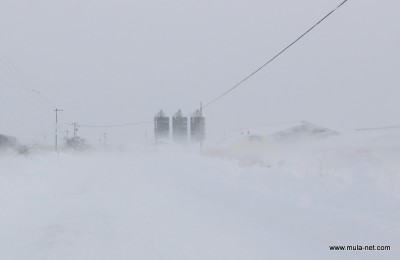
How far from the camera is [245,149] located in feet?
207

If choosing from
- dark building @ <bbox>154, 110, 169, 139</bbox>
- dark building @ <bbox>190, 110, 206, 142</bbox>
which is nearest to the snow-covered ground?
dark building @ <bbox>190, 110, 206, 142</bbox>

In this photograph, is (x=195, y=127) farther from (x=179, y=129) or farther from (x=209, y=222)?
(x=209, y=222)

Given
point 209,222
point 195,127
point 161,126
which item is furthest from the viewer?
point 161,126

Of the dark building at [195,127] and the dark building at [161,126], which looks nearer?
the dark building at [195,127]

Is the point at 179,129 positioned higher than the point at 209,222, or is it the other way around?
the point at 179,129

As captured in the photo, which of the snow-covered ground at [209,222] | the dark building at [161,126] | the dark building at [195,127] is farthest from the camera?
the dark building at [161,126]

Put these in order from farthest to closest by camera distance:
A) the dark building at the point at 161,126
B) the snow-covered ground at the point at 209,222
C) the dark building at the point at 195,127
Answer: the dark building at the point at 161,126 < the dark building at the point at 195,127 < the snow-covered ground at the point at 209,222

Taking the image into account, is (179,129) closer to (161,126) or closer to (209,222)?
(161,126)

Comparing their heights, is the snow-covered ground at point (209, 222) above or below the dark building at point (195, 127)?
below

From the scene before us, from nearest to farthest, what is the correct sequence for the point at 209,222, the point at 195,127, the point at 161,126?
1. the point at 209,222
2. the point at 195,127
3. the point at 161,126

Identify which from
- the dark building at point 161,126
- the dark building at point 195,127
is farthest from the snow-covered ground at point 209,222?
A: the dark building at point 161,126

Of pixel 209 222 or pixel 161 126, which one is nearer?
pixel 209 222

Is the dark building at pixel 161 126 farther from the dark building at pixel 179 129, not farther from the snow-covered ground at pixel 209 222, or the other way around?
the snow-covered ground at pixel 209 222

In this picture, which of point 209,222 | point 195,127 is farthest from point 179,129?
point 209,222
